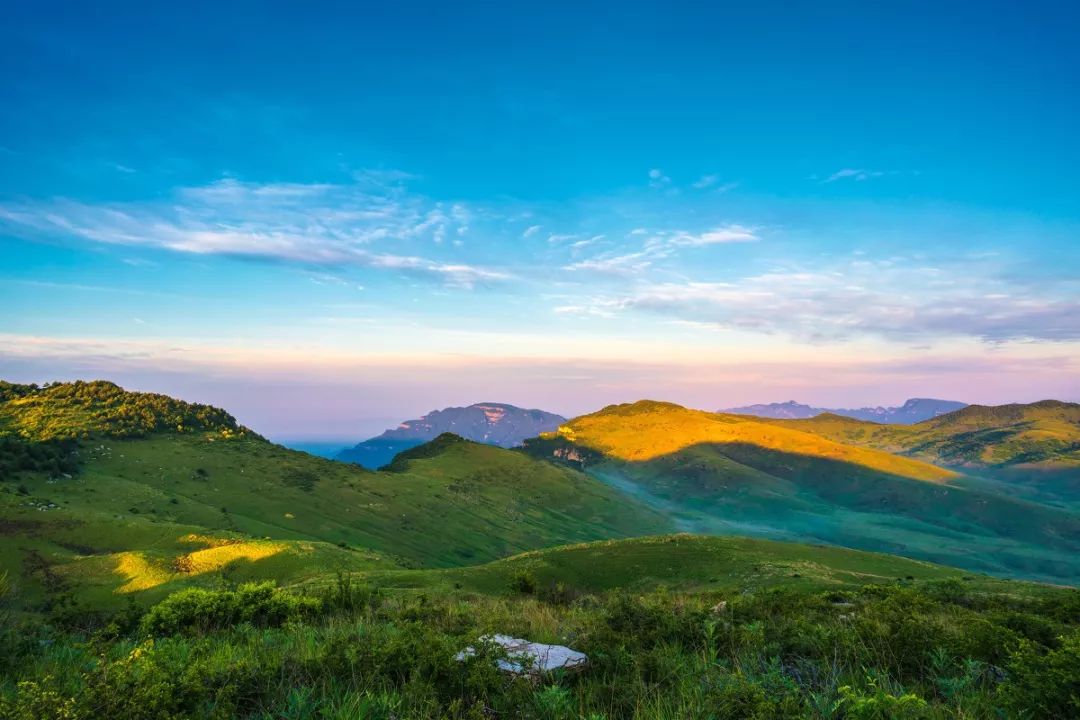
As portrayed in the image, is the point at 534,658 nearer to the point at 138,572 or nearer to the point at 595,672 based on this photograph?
the point at 595,672

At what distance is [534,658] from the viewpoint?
8.12 meters

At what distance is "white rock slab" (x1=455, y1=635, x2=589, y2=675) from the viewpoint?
308 inches

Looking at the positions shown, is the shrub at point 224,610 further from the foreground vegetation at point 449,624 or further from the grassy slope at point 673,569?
the grassy slope at point 673,569

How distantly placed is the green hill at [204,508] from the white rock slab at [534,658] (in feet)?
107

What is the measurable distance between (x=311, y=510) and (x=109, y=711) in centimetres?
10411

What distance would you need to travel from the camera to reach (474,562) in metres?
105

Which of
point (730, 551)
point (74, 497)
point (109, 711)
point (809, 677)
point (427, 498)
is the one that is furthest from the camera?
point (427, 498)

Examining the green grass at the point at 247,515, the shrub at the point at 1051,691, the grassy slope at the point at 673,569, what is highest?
the shrub at the point at 1051,691

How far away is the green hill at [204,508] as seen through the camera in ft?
160

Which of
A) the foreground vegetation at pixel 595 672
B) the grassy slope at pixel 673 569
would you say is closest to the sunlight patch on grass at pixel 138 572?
the grassy slope at pixel 673 569

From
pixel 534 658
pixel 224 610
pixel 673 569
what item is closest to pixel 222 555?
pixel 673 569

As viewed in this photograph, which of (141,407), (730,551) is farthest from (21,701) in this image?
(141,407)

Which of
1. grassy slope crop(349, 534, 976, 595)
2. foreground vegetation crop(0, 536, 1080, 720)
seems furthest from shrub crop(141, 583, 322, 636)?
grassy slope crop(349, 534, 976, 595)

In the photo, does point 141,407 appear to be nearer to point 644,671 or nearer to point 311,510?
point 311,510
